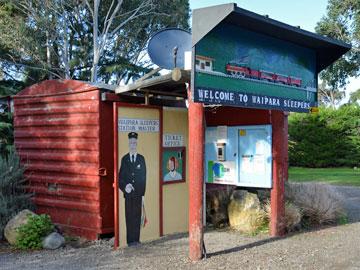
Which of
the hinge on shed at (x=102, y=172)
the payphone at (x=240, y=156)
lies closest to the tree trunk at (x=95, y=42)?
the payphone at (x=240, y=156)

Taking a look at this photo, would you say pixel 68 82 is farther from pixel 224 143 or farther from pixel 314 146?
pixel 314 146

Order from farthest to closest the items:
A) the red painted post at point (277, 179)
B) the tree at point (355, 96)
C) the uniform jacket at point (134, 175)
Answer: the tree at point (355, 96)
the red painted post at point (277, 179)
the uniform jacket at point (134, 175)

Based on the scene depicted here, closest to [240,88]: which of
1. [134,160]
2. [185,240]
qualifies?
[134,160]

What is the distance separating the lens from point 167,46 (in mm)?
7762

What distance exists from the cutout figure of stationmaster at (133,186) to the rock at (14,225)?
1655mm

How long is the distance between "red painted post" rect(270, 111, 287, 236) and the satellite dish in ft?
6.11

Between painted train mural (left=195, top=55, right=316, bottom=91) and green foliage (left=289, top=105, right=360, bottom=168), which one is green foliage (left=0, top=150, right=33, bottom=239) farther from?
green foliage (left=289, top=105, right=360, bottom=168)

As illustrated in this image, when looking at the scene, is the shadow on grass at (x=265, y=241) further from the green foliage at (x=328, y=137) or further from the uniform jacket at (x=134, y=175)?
the green foliage at (x=328, y=137)

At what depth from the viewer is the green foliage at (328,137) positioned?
2327 cm

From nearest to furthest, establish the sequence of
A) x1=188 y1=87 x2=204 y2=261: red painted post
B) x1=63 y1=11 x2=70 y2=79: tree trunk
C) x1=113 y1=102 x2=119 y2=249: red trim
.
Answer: x1=188 y1=87 x2=204 y2=261: red painted post < x1=113 y1=102 x2=119 y2=249: red trim < x1=63 y1=11 x2=70 y2=79: tree trunk

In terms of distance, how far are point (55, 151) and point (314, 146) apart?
58.2 ft

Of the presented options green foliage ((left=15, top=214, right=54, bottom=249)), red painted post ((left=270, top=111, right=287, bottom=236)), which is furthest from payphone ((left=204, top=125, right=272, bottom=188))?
green foliage ((left=15, top=214, right=54, bottom=249))

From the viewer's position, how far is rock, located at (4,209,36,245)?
7.48 metres

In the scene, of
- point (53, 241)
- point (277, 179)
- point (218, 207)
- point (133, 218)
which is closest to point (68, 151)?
point (53, 241)
